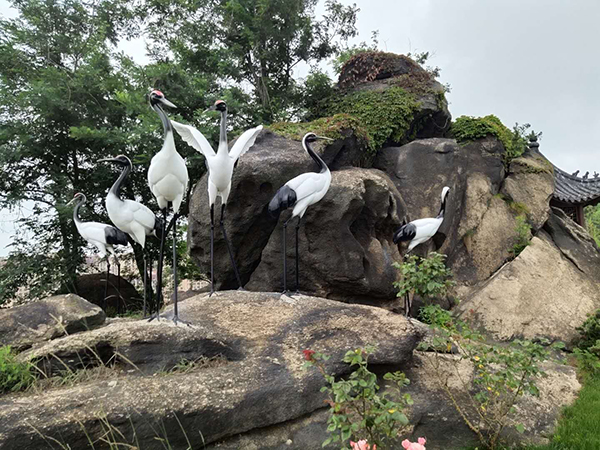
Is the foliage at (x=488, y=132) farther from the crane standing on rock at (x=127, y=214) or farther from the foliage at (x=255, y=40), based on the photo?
the crane standing on rock at (x=127, y=214)

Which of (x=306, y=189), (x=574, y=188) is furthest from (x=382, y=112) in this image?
(x=574, y=188)

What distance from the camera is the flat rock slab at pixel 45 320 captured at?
14.0 feet

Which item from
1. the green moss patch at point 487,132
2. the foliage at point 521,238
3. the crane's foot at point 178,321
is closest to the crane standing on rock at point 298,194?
the crane's foot at point 178,321

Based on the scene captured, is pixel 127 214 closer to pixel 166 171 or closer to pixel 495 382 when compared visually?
pixel 166 171

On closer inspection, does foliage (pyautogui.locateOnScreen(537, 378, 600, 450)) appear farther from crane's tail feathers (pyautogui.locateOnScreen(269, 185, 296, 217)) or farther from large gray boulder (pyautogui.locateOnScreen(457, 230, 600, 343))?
crane's tail feathers (pyautogui.locateOnScreen(269, 185, 296, 217))

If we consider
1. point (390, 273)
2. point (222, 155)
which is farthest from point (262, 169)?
point (390, 273)

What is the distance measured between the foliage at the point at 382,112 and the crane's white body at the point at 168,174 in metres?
5.40

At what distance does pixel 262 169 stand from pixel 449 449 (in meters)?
4.64

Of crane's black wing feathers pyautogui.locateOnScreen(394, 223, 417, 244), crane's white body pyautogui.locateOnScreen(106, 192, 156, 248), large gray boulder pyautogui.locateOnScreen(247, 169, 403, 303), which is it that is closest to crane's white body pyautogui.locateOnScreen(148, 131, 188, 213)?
crane's white body pyautogui.locateOnScreen(106, 192, 156, 248)

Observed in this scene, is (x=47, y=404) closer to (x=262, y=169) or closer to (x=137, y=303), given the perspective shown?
(x=262, y=169)

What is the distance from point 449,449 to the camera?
12.3 ft

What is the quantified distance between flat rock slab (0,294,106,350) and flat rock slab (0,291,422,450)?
870 millimetres

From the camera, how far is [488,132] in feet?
31.4

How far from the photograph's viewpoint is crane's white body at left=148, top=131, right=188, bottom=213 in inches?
168
